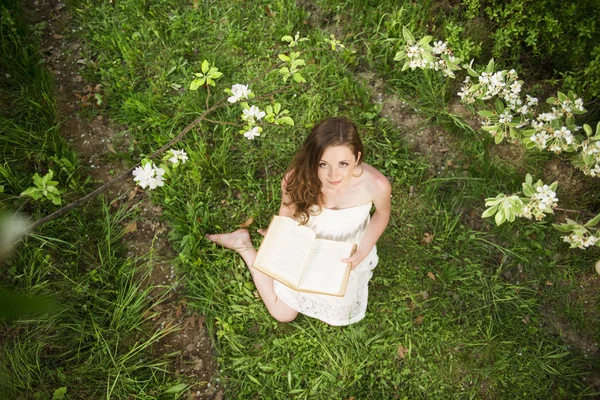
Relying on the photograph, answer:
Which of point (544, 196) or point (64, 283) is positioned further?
point (64, 283)

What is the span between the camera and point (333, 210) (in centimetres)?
322

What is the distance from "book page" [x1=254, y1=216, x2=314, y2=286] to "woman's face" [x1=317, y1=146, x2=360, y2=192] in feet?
1.50

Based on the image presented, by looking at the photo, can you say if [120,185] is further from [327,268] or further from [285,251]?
[327,268]

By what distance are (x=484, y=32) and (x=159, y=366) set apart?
4.14 meters

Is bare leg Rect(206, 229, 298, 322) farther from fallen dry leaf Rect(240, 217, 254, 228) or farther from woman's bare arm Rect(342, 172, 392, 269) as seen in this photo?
woman's bare arm Rect(342, 172, 392, 269)

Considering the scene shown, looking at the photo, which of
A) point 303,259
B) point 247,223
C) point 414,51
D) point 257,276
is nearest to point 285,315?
point 257,276

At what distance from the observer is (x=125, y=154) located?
391 centimetres

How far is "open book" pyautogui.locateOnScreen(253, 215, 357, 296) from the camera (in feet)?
9.79

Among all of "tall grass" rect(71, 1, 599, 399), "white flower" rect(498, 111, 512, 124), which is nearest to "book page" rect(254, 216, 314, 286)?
"tall grass" rect(71, 1, 599, 399)

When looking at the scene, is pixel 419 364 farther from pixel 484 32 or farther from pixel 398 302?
pixel 484 32

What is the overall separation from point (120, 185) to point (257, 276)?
5.11 ft

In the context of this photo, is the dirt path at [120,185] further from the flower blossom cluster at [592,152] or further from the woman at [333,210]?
the flower blossom cluster at [592,152]

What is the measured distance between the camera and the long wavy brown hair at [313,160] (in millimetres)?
2686

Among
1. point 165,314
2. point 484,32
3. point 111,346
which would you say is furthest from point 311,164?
point 484,32
